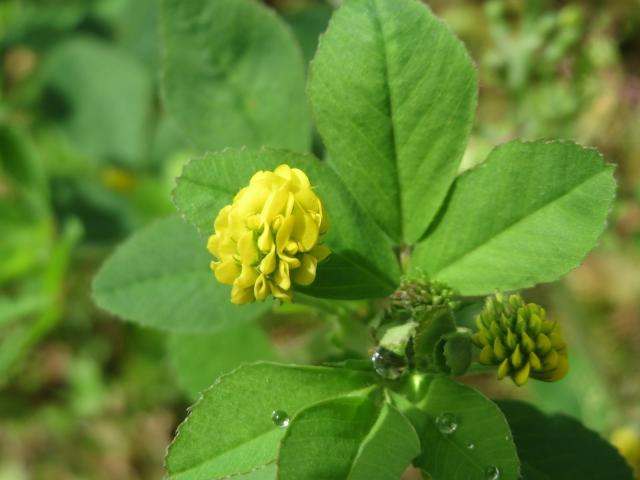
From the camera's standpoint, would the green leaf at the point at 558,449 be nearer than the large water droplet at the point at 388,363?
No

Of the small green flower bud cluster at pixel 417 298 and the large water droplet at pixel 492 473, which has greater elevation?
the small green flower bud cluster at pixel 417 298

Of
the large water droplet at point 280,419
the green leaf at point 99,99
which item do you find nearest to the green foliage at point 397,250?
the large water droplet at point 280,419

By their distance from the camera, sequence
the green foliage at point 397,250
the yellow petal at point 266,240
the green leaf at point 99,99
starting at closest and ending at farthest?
the yellow petal at point 266,240 < the green foliage at point 397,250 < the green leaf at point 99,99

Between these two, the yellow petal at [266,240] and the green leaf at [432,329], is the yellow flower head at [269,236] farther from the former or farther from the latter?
the green leaf at [432,329]

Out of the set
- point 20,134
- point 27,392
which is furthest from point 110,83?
point 27,392

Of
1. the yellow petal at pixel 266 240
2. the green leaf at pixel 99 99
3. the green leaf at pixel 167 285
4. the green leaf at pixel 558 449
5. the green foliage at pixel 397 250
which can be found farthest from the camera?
the green leaf at pixel 99 99

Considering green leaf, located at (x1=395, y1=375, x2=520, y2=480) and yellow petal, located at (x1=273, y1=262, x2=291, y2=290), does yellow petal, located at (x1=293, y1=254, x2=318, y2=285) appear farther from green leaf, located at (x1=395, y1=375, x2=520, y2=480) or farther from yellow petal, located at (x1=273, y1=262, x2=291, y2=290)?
green leaf, located at (x1=395, y1=375, x2=520, y2=480)

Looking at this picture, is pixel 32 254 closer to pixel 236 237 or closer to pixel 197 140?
pixel 197 140
